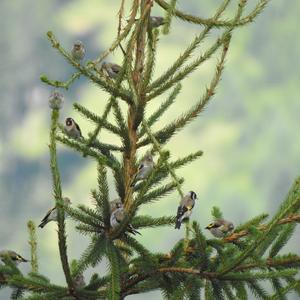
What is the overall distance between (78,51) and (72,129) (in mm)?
1207

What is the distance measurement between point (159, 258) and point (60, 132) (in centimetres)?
292

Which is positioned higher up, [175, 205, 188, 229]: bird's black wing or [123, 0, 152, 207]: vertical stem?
[123, 0, 152, 207]: vertical stem

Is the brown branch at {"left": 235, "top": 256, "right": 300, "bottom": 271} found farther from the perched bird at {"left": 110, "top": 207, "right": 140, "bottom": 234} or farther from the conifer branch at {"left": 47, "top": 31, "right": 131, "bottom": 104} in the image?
the conifer branch at {"left": 47, "top": 31, "right": 131, "bottom": 104}

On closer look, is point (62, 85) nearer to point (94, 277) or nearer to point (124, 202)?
point (124, 202)

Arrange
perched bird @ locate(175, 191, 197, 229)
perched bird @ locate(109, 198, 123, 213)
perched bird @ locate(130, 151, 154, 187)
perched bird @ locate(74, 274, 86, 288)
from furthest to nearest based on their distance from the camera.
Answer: perched bird @ locate(130, 151, 154, 187)
perched bird @ locate(109, 198, 123, 213)
perched bird @ locate(74, 274, 86, 288)
perched bird @ locate(175, 191, 197, 229)

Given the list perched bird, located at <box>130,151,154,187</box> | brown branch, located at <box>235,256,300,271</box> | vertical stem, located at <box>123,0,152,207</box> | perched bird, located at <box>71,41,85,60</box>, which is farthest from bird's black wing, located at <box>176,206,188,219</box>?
perched bird, located at <box>71,41,85,60</box>

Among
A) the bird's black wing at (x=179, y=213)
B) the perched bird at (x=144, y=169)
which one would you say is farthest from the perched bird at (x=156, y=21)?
the bird's black wing at (x=179, y=213)

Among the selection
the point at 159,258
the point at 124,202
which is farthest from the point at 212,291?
the point at 124,202

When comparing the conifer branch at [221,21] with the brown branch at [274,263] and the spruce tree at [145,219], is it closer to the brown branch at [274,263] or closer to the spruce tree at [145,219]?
the spruce tree at [145,219]

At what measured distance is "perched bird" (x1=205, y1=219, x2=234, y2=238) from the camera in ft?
26.2

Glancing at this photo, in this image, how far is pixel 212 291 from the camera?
7.16 meters

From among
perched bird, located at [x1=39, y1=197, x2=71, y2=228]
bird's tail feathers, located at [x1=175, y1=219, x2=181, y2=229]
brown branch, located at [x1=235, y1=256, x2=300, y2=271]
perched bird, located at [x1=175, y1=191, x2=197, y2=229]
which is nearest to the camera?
brown branch, located at [x1=235, y1=256, x2=300, y2=271]

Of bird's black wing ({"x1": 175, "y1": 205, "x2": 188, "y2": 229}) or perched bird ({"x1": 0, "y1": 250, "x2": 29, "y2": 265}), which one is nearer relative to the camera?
bird's black wing ({"x1": 175, "y1": 205, "x2": 188, "y2": 229})

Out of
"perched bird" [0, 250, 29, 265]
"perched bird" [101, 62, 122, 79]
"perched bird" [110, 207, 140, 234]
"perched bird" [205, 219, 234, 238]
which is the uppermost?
"perched bird" [101, 62, 122, 79]
